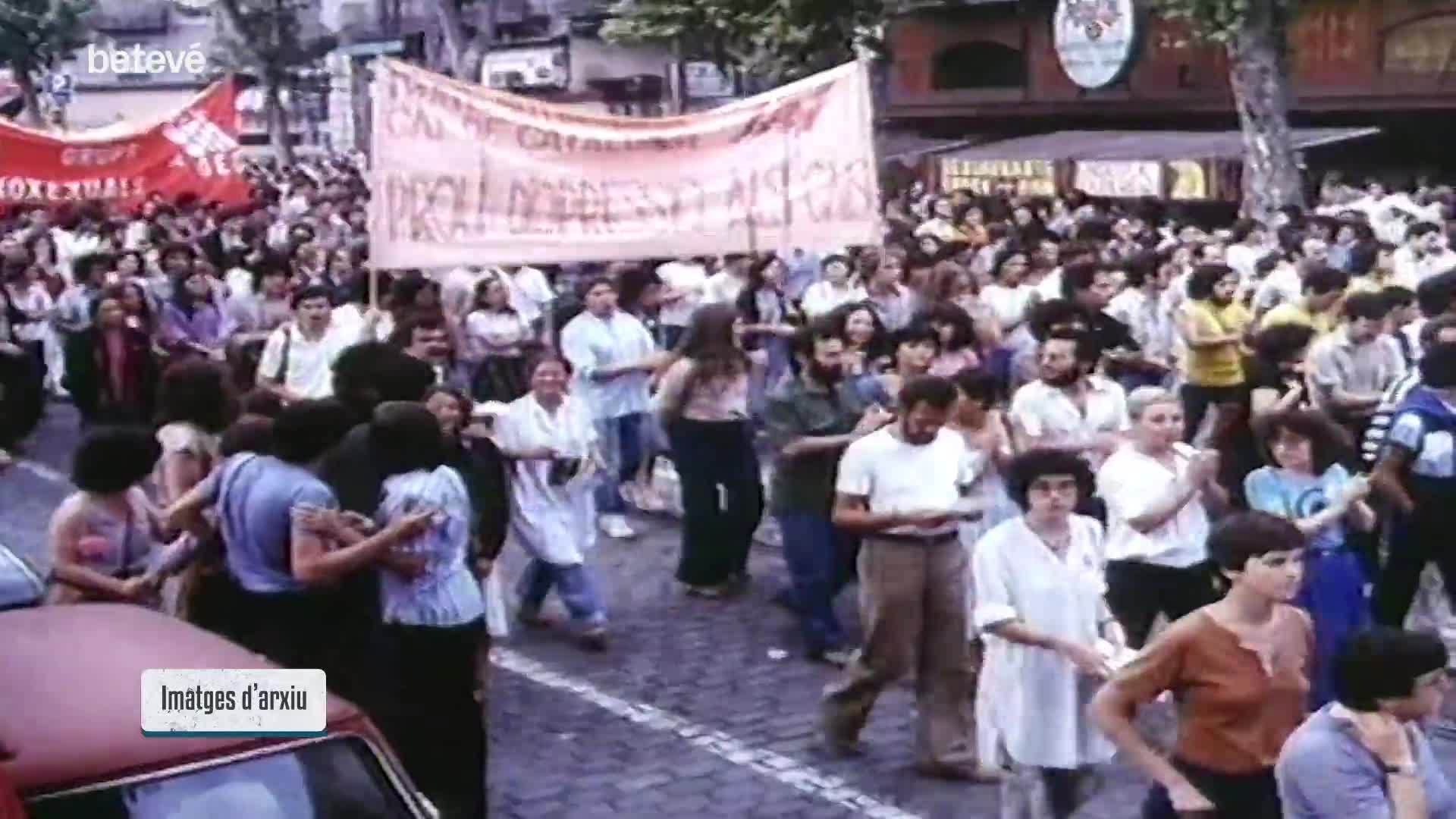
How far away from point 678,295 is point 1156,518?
7.28m

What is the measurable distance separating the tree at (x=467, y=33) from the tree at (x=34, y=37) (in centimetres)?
888

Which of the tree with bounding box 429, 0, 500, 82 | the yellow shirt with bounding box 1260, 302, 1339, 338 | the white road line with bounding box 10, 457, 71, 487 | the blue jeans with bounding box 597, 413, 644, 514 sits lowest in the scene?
the white road line with bounding box 10, 457, 71, 487

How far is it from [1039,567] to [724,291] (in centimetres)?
819

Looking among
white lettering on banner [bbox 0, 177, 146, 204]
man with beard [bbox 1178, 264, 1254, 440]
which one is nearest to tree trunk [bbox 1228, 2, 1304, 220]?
white lettering on banner [bbox 0, 177, 146, 204]

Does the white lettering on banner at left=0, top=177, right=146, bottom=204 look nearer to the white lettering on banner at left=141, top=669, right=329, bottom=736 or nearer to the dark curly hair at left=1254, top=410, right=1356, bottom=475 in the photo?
the dark curly hair at left=1254, top=410, right=1356, bottom=475

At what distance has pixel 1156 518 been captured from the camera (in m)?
7.73

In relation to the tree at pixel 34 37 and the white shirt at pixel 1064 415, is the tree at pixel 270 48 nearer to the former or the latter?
the tree at pixel 34 37

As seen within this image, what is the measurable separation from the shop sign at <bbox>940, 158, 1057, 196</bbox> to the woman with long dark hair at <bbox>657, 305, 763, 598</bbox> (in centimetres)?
1833

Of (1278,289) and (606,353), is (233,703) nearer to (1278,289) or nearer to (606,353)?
(606,353)

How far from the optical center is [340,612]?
677 cm

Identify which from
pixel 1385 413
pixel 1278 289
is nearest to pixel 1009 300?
pixel 1278 289

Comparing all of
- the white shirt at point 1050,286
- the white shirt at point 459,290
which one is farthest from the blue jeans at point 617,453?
the white shirt at point 1050,286

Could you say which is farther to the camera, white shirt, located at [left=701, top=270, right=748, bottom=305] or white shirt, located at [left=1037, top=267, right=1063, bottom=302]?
white shirt, located at [left=701, top=270, right=748, bottom=305]

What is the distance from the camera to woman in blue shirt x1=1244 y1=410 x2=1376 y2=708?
7023 millimetres
